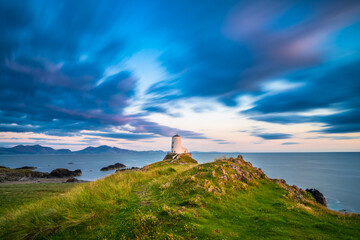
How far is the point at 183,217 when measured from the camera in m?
7.55

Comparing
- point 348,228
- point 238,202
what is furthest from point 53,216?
point 348,228

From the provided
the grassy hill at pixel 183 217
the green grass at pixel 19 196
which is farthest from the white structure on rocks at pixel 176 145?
the grassy hill at pixel 183 217

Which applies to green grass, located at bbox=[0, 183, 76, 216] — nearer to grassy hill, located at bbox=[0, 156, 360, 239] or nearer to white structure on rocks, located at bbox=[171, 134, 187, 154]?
grassy hill, located at bbox=[0, 156, 360, 239]

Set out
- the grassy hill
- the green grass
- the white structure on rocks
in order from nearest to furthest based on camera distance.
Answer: the grassy hill, the green grass, the white structure on rocks

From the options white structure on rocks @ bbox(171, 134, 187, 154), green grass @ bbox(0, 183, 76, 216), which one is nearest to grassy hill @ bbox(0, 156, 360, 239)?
green grass @ bbox(0, 183, 76, 216)

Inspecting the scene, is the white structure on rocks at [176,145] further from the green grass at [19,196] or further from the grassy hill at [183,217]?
the grassy hill at [183,217]

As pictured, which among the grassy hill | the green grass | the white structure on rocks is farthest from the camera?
the white structure on rocks

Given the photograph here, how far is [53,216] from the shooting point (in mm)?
8391

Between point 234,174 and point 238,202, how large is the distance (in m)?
3.95

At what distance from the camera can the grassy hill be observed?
6742mm

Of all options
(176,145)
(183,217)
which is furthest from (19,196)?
(176,145)

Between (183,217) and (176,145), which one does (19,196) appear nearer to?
(183,217)

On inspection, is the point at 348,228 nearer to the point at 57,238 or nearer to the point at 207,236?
the point at 207,236

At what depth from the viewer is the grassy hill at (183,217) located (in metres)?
6.74
